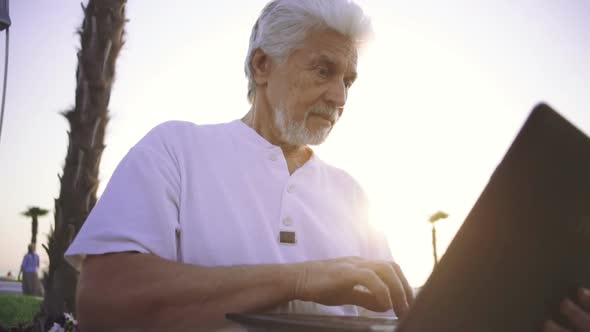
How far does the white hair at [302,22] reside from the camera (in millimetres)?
2615

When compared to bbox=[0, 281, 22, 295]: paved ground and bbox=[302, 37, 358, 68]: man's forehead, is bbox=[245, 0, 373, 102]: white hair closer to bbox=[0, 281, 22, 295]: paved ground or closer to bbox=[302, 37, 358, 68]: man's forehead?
bbox=[302, 37, 358, 68]: man's forehead

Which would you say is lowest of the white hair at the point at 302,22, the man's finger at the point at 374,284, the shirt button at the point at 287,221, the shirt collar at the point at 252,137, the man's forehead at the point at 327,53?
the man's finger at the point at 374,284

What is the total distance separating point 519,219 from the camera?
3.12 ft

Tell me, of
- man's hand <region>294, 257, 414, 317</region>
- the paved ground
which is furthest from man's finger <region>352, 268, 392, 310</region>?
the paved ground

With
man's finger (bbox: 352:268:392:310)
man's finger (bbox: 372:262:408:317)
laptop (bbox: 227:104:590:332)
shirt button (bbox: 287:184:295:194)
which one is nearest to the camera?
laptop (bbox: 227:104:590:332)

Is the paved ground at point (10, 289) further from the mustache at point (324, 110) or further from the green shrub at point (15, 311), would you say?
the mustache at point (324, 110)

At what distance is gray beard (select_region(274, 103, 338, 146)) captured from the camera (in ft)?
8.54

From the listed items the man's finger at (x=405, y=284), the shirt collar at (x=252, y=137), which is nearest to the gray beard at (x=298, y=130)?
the shirt collar at (x=252, y=137)

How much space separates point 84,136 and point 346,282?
5.59 meters

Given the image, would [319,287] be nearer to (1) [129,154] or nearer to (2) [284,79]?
(1) [129,154]

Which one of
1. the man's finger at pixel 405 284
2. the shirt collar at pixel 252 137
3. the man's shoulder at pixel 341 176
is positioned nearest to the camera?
the man's finger at pixel 405 284

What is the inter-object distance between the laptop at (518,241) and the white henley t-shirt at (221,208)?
876mm

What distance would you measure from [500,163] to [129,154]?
4.79 feet

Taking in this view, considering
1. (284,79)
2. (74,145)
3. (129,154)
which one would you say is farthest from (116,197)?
(74,145)
